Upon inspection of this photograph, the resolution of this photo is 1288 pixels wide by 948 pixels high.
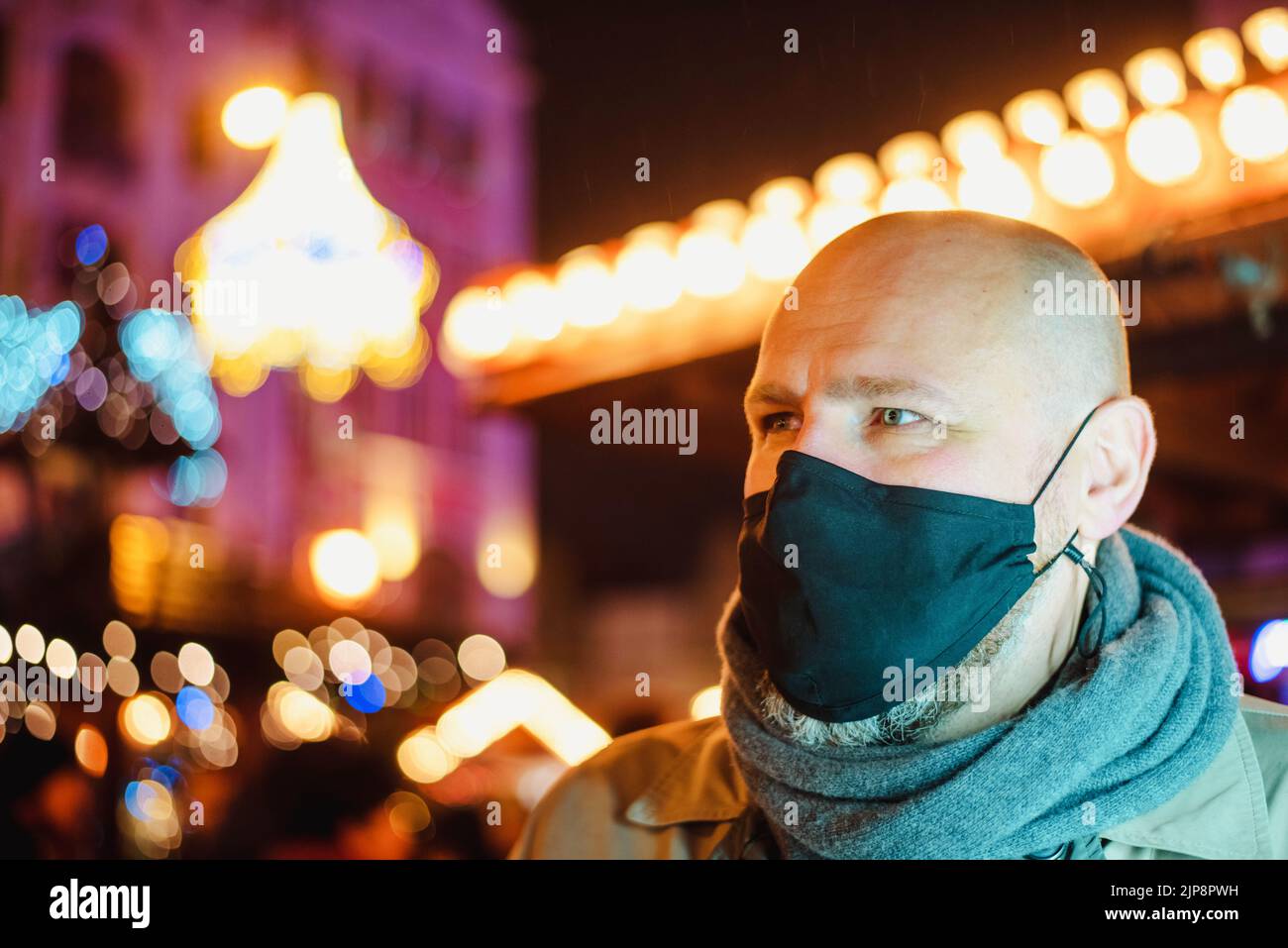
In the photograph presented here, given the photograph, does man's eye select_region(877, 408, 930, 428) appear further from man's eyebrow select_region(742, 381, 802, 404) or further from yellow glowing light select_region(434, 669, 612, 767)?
yellow glowing light select_region(434, 669, 612, 767)

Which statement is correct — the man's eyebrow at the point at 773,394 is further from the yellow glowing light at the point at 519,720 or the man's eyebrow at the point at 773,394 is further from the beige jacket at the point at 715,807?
the yellow glowing light at the point at 519,720

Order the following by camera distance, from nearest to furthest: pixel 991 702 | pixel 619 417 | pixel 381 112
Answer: pixel 991 702, pixel 619 417, pixel 381 112

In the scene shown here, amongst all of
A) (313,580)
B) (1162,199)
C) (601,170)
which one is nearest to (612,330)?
(601,170)

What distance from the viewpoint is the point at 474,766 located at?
744 cm

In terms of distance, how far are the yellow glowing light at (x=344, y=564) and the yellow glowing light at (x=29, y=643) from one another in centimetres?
1249

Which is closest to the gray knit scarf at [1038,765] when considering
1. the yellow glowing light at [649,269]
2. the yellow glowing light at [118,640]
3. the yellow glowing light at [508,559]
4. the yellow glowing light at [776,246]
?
the yellow glowing light at [776,246]

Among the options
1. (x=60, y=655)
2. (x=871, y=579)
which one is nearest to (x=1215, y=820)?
(x=871, y=579)

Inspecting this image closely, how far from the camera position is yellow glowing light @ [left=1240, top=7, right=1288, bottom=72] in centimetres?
319

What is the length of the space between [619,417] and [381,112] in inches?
745

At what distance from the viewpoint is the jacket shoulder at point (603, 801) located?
1.67 metres

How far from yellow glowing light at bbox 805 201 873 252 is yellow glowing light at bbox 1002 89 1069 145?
0.53m

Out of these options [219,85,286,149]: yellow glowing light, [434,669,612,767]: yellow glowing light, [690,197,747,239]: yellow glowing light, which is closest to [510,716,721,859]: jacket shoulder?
[690,197,747,239]: yellow glowing light
